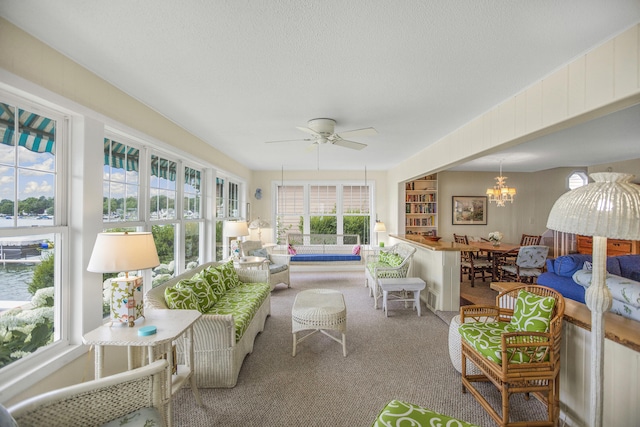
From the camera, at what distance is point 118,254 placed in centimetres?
175

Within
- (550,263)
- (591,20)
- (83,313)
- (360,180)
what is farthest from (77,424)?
(360,180)

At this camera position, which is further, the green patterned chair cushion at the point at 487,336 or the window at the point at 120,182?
the window at the point at 120,182

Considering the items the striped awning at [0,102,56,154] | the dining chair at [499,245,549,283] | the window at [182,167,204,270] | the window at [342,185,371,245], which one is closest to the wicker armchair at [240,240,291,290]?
the window at [182,167,204,270]

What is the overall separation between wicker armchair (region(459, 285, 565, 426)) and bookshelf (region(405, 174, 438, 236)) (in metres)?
5.07

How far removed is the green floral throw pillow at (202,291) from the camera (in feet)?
9.00

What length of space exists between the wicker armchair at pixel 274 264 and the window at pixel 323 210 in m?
1.55

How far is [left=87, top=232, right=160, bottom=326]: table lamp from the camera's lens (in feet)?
5.69

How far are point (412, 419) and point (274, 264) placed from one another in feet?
14.4

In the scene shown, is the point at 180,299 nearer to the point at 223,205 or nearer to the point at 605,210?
the point at 605,210

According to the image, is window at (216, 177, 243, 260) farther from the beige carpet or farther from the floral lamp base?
the floral lamp base

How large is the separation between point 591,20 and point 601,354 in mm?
1792

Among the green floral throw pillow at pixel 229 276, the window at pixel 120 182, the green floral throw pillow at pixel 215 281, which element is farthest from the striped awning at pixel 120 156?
the green floral throw pillow at pixel 229 276

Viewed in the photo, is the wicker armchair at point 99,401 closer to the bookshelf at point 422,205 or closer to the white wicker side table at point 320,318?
the white wicker side table at point 320,318

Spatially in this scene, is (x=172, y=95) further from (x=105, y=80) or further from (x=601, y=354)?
(x=601, y=354)
